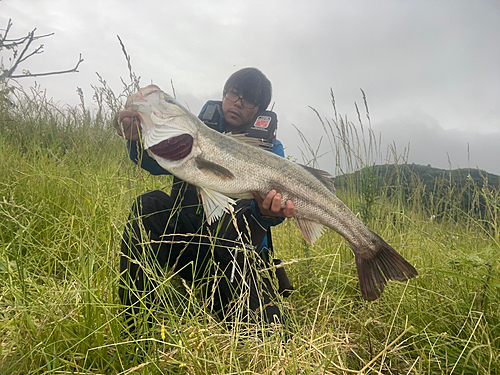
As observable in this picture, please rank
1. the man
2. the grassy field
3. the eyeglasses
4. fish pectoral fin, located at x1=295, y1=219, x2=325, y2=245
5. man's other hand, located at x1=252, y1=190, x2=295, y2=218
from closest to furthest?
the grassy field, the man, man's other hand, located at x1=252, y1=190, x2=295, y2=218, fish pectoral fin, located at x1=295, y1=219, x2=325, y2=245, the eyeglasses

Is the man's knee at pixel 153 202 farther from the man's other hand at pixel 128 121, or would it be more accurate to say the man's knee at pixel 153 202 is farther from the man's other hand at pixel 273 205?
the man's other hand at pixel 273 205

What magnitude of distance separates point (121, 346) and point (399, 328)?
1667mm

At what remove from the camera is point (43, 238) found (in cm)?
Answer: 227

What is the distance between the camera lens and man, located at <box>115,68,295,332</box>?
175 centimetres

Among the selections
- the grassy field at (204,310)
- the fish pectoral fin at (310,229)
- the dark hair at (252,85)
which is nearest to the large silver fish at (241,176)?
the fish pectoral fin at (310,229)

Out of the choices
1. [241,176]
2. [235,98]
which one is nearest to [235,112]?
[235,98]

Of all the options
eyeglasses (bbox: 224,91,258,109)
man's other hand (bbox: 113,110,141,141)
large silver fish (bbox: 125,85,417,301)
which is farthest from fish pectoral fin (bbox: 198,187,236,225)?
eyeglasses (bbox: 224,91,258,109)

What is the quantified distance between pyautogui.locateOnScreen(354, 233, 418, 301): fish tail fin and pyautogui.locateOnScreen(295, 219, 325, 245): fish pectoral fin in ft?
1.04

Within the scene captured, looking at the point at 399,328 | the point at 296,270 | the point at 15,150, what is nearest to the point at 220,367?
the point at 399,328

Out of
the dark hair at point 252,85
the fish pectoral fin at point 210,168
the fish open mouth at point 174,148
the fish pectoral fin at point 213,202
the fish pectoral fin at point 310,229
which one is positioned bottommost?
the fish pectoral fin at point 310,229

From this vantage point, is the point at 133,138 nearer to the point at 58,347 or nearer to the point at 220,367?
the point at 58,347

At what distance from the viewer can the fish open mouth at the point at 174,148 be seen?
184cm

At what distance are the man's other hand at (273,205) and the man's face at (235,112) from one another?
1034 millimetres

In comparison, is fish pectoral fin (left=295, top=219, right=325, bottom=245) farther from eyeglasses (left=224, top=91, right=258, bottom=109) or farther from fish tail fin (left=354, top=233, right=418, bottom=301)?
eyeglasses (left=224, top=91, right=258, bottom=109)
